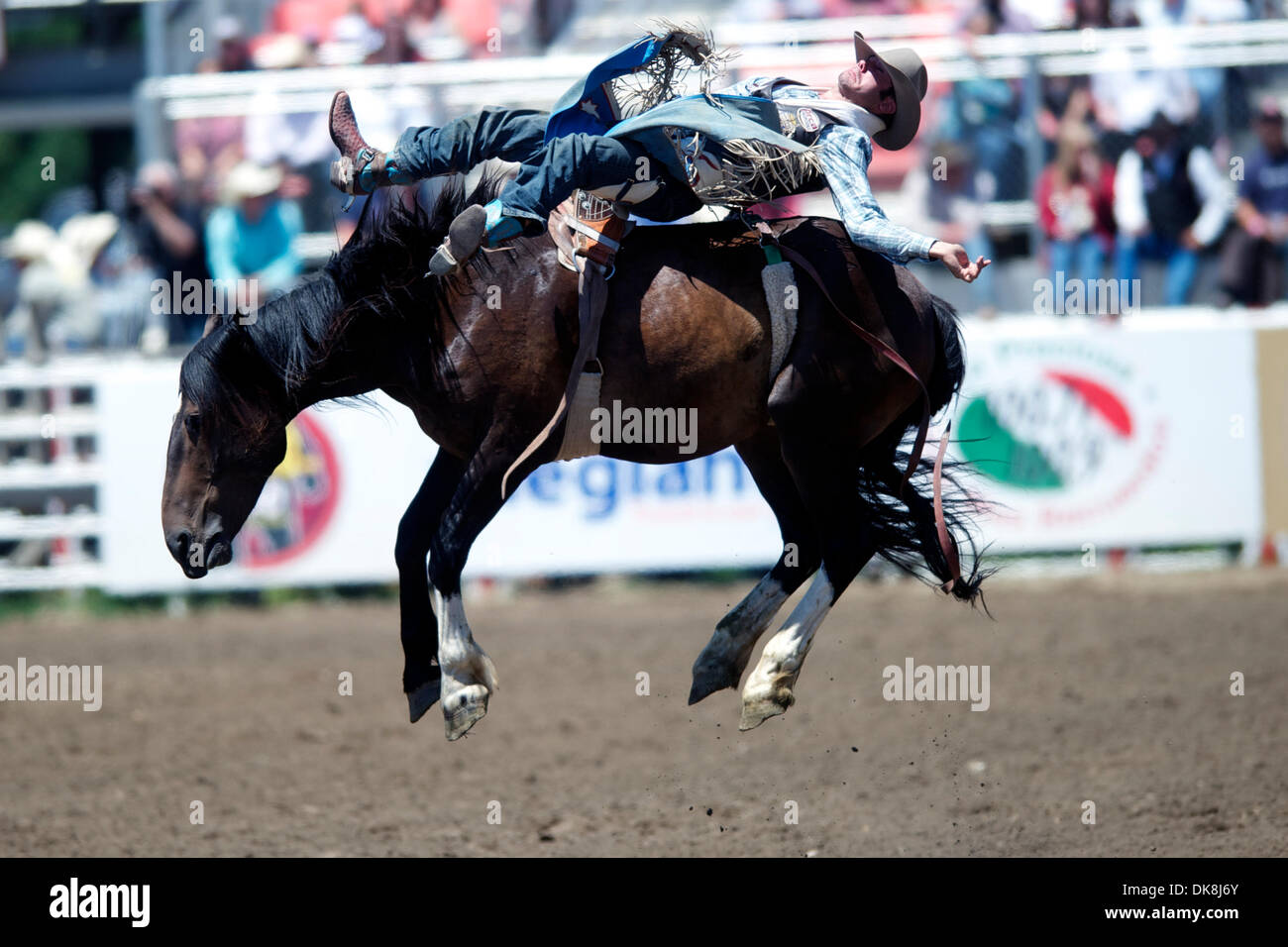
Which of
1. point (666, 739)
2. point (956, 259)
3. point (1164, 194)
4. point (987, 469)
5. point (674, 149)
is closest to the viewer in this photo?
point (956, 259)

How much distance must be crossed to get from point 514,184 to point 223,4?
857 centimetres

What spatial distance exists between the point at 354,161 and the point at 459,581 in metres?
1.32

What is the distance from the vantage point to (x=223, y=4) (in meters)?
11.9

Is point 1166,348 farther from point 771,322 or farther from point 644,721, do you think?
point 771,322

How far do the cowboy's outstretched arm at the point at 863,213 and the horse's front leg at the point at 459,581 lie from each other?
4.03ft

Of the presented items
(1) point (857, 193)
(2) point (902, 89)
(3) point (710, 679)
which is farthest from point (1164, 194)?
(3) point (710, 679)

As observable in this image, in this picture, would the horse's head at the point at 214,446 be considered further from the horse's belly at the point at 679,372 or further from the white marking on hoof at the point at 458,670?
the horse's belly at the point at 679,372

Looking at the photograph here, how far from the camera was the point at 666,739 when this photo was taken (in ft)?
24.6

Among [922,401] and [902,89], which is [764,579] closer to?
[922,401]

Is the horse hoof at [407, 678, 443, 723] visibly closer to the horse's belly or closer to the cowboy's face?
the horse's belly

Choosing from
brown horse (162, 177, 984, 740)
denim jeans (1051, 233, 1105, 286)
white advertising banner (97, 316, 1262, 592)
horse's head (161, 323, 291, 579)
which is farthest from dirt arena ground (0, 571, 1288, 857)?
denim jeans (1051, 233, 1105, 286)

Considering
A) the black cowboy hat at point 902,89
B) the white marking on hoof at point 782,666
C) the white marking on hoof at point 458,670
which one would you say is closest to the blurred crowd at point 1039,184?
the black cowboy hat at point 902,89

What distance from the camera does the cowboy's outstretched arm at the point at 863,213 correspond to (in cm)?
434
